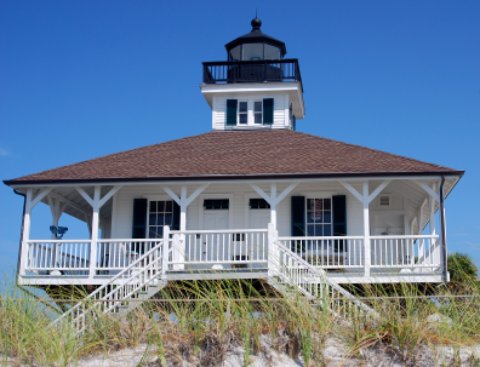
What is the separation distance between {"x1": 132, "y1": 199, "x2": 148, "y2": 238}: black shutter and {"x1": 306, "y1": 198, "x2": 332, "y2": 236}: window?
4.59 meters

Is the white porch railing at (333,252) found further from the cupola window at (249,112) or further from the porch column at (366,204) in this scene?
the cupola window at (249,112)

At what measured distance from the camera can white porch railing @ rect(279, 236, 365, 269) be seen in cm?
1808

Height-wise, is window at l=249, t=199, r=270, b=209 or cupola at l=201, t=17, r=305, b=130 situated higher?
cupola at l=201, t=17, r=305, b=130

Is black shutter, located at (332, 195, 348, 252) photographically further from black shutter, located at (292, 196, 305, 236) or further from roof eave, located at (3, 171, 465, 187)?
roof eave, located at (3, 171, 465, 187)

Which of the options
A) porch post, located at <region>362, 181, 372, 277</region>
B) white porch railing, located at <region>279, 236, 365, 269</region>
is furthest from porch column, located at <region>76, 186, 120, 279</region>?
porch post, located at <region>362, 181, 372, 277</region>

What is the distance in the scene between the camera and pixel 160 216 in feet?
69.8

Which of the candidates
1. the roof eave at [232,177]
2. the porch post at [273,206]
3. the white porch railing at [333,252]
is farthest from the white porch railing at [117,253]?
the white porch railing at [333,252]

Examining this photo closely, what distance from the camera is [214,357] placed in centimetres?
916

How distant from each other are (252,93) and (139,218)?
7.47 meters

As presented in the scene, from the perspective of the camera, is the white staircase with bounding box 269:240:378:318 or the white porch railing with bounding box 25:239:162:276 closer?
the white staircase with bounding box 269:240:378:318

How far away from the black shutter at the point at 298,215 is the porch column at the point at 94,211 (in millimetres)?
4849

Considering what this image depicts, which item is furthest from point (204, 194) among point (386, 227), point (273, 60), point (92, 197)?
point (273, 60)

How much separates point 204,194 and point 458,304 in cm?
1179

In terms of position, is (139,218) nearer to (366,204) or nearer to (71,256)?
(71,256)
